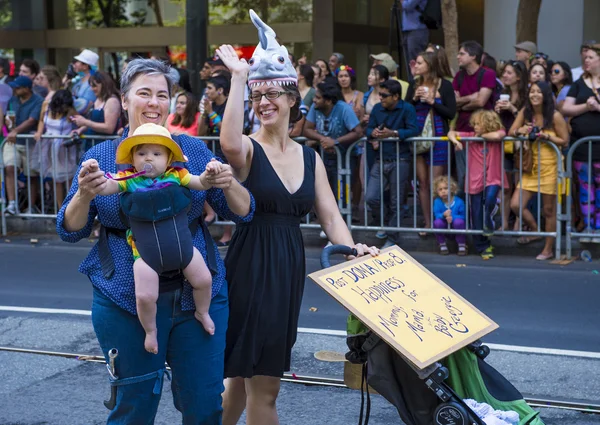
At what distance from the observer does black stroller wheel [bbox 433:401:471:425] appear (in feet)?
11.3

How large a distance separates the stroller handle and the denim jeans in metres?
6.19

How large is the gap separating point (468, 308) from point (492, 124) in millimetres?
6197

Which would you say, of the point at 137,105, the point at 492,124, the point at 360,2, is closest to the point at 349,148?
the point at 492,124

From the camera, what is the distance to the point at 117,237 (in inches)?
146

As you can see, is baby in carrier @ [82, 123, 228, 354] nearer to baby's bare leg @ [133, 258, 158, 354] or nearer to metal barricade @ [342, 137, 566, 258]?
baby's bare leg @ [133, 258, 158, 354]

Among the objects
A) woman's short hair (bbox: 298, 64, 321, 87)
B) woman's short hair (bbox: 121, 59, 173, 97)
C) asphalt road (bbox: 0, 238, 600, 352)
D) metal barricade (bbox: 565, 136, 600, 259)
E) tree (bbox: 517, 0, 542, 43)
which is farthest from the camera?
tree (bbox: 517, 0, 542, 43)

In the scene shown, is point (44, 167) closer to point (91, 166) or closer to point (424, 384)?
point (91, 166)

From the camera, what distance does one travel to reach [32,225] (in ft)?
40.0

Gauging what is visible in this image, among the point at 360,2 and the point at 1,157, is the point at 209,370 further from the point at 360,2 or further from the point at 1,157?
the point at 360,2

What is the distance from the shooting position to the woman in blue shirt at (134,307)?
3.65m

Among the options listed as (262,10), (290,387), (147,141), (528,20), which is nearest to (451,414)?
(147,141)

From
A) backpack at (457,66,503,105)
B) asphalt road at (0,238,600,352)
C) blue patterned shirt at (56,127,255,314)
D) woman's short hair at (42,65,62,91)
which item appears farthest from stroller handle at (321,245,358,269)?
woman's short hair at (42,65,62,91)

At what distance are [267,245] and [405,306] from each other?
76 cm

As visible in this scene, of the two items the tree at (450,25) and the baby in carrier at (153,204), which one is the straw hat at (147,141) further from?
the tree at (450,25)
